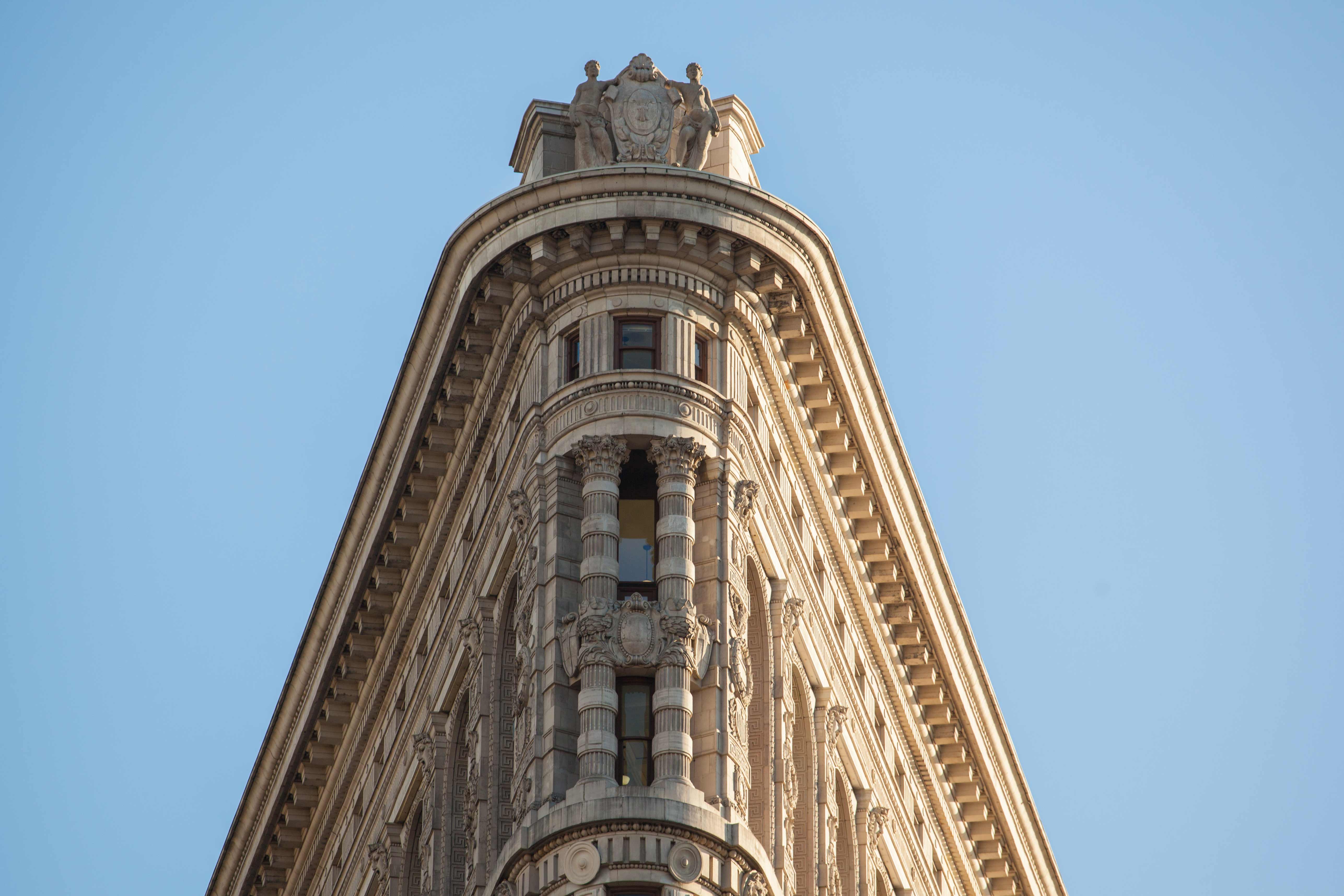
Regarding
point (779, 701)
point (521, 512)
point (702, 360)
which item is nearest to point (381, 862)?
point (521, 512)

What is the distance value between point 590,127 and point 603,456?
900cm

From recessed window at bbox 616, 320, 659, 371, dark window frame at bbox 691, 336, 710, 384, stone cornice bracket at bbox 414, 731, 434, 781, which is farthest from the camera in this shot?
stone cornice bracket at bbox 414, 731, 434, 781

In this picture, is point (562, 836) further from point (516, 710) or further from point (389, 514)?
point (389, 514)

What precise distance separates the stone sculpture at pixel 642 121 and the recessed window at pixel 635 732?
506 inches

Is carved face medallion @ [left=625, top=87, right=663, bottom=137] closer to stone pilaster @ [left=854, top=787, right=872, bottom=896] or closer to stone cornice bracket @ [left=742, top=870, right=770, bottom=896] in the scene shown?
stone pilaster @ [left=854, top=787, right=872, bottom=896]

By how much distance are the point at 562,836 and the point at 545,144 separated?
715 inches

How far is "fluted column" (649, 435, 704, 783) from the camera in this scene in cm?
6488

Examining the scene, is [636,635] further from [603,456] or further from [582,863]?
[582,863]

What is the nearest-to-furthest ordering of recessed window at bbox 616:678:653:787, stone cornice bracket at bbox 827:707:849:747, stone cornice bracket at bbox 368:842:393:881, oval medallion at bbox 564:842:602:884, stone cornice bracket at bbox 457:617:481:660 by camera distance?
1. oval medallion at bbox 564:842:602:884
2. recessed window at bbox 616:678:653:787
3. stone cornice bracket at bbox 457:617:481:660
4. stone cornice bracket at bbox 827:707:849:747
5. stone cornice bracket at bbox 368:842:393:881

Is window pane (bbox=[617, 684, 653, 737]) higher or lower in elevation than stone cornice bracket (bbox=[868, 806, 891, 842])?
lower

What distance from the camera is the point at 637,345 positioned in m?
70.6

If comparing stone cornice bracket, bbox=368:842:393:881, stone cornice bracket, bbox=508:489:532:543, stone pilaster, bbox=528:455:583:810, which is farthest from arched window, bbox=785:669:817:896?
stone cornice bracket, bbox=368:842:393:881

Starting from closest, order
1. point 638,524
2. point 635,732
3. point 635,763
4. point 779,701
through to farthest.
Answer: point 635,763 < point 635,732 < point 638,524 < point 779,701

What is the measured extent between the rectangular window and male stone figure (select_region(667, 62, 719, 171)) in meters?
4.80
